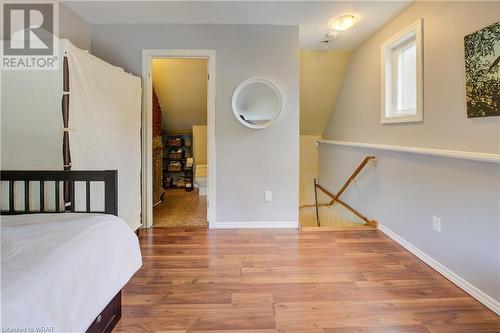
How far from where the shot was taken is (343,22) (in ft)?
9.86

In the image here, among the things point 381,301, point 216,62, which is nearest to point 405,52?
point 216,62

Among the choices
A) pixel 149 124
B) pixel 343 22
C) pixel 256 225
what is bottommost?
pixel 256 225

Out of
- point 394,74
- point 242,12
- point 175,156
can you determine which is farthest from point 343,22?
point 175,156

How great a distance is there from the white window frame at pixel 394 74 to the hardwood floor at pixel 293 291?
4.27 ft

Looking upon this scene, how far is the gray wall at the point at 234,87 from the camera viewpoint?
322 cm

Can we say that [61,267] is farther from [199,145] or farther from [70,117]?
[199,145]

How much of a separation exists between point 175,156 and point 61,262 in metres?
4.80

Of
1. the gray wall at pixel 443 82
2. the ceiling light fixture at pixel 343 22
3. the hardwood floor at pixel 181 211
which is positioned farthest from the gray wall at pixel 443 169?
the hardwood floor at pixel 181 211

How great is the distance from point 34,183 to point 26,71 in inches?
30.8

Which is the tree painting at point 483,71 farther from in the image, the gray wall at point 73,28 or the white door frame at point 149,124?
the gray wall at point 73,28

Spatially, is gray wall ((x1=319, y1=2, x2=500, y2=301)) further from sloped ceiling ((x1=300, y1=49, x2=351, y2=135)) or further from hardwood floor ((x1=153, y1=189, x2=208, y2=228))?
hardwood floor ((x1=153, y1=189, x2=208, y2=228))

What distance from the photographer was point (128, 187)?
116 inches

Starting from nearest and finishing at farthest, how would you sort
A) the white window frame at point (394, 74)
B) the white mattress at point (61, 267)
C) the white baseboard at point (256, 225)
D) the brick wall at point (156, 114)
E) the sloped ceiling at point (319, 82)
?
the white mattress at point (61, 267), the white window frame at point (394, 74), the white baseboard at point (256, 225), the sloped ceiling at point (319, 82), the brick wall at point (156, 114)

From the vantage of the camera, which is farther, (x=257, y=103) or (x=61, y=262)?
(x=257, y=103)
